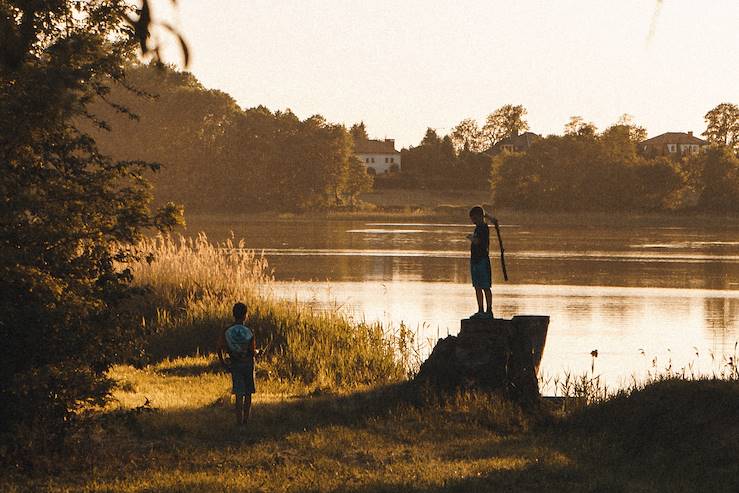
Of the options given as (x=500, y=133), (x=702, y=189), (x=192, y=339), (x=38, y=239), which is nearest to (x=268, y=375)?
(x=192, y=339)

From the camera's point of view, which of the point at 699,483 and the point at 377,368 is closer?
the point at 699,483

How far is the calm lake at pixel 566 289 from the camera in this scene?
825 inches

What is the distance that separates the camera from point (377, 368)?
16359mm

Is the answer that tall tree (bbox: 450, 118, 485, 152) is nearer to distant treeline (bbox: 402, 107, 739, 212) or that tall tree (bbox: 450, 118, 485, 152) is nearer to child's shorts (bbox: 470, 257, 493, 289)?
distant treeline (bbox: 402, 107, 739, 212)

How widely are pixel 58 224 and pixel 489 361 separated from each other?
18.7 ft

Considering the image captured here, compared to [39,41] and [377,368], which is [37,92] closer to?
[39,41]

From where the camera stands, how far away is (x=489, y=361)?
12547 mm

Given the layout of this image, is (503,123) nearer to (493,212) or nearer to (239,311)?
(493,212)

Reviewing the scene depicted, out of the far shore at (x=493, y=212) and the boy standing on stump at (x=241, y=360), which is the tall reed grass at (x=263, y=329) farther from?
the far shore at (x=493, y=212)

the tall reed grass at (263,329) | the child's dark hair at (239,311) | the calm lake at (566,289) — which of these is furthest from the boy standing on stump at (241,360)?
the calm lake at (566,289)

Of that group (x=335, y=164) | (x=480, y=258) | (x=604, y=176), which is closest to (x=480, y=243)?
(x=480, y=258)

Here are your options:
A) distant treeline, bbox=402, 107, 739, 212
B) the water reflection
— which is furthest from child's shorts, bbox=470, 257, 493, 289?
distant treeline, bbox=402, 107, 739, 212

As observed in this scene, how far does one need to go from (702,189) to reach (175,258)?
102 m

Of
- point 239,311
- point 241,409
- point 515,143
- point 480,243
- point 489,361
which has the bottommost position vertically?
point 241,409
